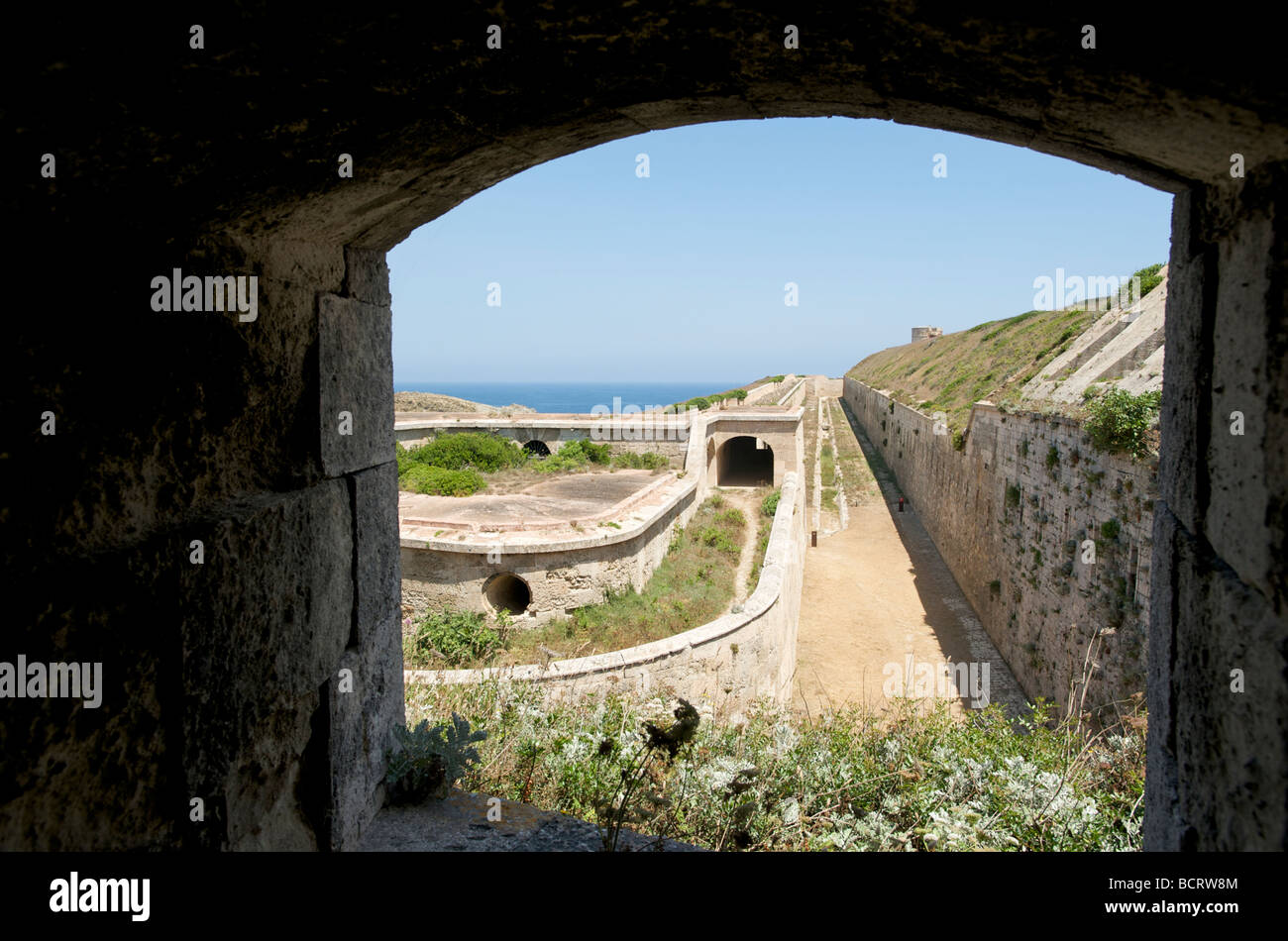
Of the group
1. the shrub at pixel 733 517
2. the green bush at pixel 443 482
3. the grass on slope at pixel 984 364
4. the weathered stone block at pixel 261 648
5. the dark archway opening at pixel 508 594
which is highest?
the grass on slope at pixel 984 364

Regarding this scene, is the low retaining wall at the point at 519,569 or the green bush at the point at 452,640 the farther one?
the low retaining wall at the point at 519,569

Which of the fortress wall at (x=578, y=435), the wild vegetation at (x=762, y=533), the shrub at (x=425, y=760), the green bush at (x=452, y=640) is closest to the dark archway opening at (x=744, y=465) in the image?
the fortress wall at (x=578, y=435)

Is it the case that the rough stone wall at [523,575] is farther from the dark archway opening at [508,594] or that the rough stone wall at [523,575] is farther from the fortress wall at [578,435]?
the fortress wall at [578,435]

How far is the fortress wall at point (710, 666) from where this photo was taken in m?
8.12

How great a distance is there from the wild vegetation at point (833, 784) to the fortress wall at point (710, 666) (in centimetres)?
258

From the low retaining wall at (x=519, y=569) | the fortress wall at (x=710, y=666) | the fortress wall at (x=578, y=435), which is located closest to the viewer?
the fortress wall at (x=710, y=666)

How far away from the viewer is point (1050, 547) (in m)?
9.55

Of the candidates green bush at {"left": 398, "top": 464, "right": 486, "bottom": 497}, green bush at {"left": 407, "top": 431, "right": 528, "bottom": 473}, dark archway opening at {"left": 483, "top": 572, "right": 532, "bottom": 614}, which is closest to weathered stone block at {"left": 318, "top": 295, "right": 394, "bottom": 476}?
dark archway opening at {"left": 483, "top": 572, "right": 532, "bottom": 614}

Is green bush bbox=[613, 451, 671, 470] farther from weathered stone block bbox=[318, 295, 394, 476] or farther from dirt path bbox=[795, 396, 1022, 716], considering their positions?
weathered stone block bbox=[318, 295, 394, 476]

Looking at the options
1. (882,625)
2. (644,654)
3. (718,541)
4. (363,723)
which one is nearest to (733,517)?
(718,541)

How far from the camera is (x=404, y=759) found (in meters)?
3.00

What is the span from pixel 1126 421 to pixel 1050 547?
2725 mm

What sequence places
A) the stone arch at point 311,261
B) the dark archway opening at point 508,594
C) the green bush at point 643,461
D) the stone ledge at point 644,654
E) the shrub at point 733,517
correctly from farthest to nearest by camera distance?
the green bush at point 643,461, the shrub at point 733,517, the dark archway opening at point 508,594, the stone ledge at point 644,654, the stone arch at point 311,261

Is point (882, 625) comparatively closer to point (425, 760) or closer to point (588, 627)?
point (588, 627)
